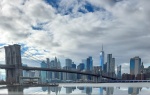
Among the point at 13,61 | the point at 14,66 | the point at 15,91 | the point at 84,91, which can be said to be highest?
the point at 13,61

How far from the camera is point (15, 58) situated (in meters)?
86.4

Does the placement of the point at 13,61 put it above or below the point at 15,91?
above

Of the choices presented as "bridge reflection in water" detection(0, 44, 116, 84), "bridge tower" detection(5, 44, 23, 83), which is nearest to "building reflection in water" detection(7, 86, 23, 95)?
"bridge reflection in water" detection(0, 44, 116, 84)

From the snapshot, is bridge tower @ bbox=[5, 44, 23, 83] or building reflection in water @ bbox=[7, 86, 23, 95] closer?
building reflection in water @ bbox=[7, 86, 23, 95]

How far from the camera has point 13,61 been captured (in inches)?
3452

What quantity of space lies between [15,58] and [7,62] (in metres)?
5.87

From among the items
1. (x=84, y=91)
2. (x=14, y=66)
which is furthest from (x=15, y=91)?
(x=14, y=66)

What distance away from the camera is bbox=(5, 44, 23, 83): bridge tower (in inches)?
3236

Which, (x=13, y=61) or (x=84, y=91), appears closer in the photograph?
(x=84, y=91)

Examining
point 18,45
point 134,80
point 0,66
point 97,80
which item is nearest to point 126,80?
point 134,80

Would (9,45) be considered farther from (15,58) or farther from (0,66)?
(0,66)

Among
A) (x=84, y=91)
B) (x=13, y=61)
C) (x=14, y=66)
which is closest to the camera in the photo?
(x=84, y=91)

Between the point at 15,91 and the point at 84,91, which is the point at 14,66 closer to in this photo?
the point at 15,91

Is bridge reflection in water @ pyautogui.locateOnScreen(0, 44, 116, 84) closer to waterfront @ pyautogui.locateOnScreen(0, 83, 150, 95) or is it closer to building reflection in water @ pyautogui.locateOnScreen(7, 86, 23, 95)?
building reflection in water @ pyautogui.locateOnScreen(7, 86, 23, 95)
